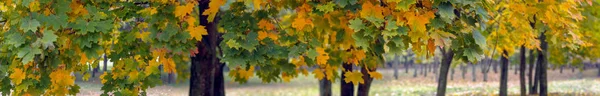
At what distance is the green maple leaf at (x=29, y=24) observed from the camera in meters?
4.86

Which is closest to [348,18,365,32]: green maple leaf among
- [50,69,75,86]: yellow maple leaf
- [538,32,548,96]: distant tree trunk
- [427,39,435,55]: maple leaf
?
[427,39,435,55]: maple leaf

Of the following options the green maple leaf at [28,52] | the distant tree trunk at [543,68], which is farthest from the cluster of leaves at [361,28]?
the distant tree trunk at [543,68]

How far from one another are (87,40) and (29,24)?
588 mm

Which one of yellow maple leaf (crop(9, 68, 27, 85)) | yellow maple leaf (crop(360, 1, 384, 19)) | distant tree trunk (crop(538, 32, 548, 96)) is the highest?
distant tree trunk (crop(538, 32, 548, 96))

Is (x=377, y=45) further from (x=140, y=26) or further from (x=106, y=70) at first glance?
(x=106, y=70)

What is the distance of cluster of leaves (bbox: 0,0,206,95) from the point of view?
5.23 metres

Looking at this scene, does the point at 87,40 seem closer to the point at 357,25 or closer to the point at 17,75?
the point at 17,75

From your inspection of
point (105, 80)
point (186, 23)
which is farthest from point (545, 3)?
point (105, 80)

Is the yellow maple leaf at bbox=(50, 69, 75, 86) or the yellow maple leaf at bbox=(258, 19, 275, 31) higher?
the yellow maple leaf at bbox=(258, 19, 275, 31)

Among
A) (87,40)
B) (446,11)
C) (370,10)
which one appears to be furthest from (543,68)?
(87,40)

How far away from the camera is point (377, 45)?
5953 mm

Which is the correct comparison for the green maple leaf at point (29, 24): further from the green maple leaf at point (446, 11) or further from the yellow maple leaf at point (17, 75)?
the green maple leaf at point (446, 11)

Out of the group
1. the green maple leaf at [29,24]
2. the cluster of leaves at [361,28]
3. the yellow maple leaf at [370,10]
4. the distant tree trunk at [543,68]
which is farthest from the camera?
the distant tree trunk at [543,68]

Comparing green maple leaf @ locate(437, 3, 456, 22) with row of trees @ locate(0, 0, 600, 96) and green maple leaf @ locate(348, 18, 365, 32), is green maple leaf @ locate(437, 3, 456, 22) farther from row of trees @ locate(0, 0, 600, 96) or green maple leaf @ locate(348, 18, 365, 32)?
green maple leaf @ locate(348, 18, 365, 32)
